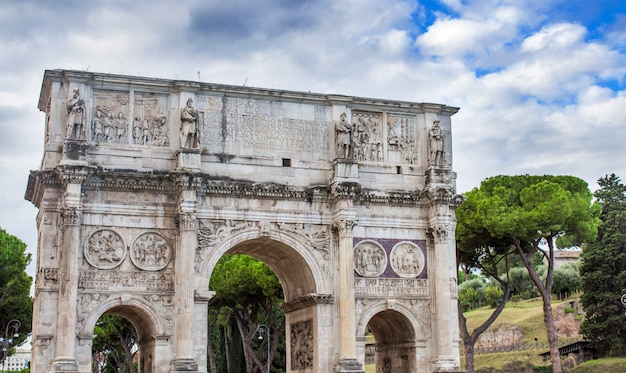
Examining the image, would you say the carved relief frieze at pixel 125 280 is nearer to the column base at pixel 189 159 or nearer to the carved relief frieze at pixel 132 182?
the carved relief frieze at pixel 132 182

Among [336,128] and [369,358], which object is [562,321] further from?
[336,128]

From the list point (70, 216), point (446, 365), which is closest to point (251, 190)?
point (70, 216)

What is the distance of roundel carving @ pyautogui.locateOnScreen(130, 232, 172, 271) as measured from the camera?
2211 cm

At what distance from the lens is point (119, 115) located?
22.9 meters

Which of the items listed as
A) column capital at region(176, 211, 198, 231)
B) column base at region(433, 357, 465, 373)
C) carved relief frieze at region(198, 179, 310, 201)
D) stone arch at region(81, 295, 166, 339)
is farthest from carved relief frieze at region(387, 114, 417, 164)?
stone arch at region(81, 295, 166, 339)

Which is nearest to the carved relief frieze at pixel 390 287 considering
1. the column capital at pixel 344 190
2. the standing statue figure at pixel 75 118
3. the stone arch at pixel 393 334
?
the stone arch at pixel 393 334

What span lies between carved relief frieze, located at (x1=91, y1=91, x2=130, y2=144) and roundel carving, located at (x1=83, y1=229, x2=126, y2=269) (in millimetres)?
2620

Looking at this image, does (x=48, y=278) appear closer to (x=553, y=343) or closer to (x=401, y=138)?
(x=401, y=138)

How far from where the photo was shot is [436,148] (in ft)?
81.9

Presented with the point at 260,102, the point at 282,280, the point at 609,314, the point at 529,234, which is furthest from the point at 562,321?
the point at 260,102

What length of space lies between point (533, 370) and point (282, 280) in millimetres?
19142

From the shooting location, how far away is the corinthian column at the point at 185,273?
70.2ft

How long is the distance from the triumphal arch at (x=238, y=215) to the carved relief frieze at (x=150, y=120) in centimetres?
4

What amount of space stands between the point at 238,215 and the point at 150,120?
371 cm
